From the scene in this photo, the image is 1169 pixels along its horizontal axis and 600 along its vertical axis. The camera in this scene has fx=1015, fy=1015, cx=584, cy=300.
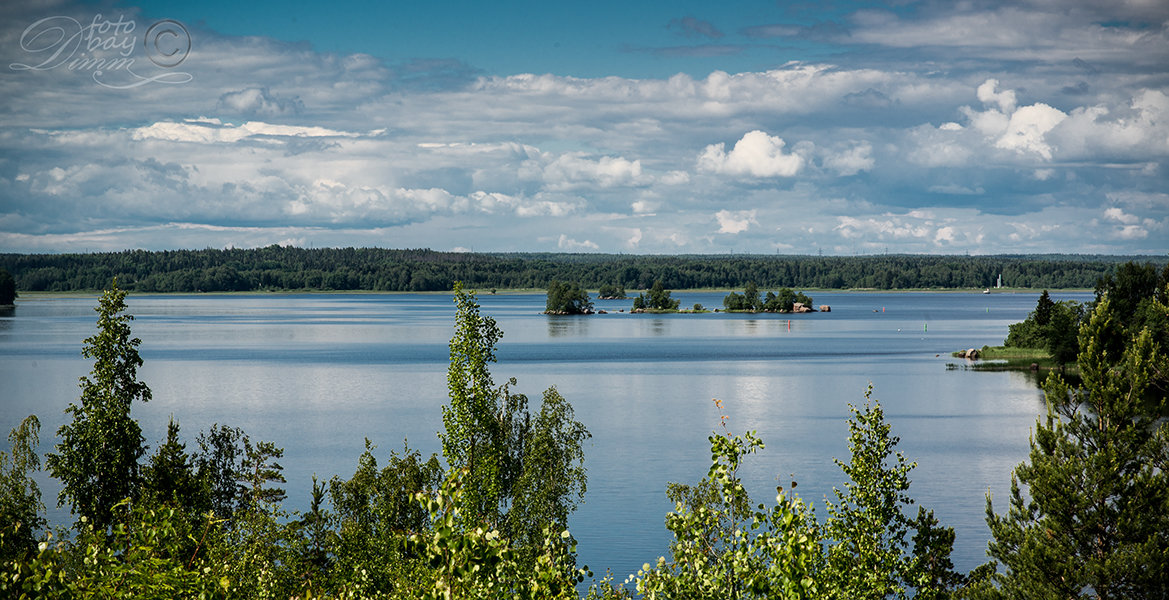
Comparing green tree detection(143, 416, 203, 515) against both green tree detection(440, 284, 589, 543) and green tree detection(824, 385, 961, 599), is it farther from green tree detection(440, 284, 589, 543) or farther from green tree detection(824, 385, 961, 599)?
green tree detection(824, 385, 961, 599)

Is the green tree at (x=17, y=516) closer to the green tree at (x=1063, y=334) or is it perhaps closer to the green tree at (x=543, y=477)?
the green tree at (x=543, y=477)

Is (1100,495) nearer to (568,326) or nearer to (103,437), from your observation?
(103,437)

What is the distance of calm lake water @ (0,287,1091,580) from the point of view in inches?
1911

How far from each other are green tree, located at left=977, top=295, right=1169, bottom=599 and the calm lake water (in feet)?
55.4

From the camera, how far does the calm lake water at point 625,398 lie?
159ft

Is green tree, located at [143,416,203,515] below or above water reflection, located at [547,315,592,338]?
above

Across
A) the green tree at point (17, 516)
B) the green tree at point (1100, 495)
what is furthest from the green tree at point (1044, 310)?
the green tree at point (17, 516)

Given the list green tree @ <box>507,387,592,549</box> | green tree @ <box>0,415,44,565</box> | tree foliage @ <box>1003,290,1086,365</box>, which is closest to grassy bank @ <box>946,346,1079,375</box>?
tree foliage @ <box>1003,290,1086,365</box>

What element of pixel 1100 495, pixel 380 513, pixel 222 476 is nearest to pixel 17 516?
pixel 380 513

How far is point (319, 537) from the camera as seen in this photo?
95.9 ft

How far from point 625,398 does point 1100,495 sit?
196 feet

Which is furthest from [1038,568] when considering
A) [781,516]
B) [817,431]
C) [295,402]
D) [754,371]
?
[754,371]

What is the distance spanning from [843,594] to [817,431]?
4970cm

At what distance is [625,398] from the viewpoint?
3132 inches
